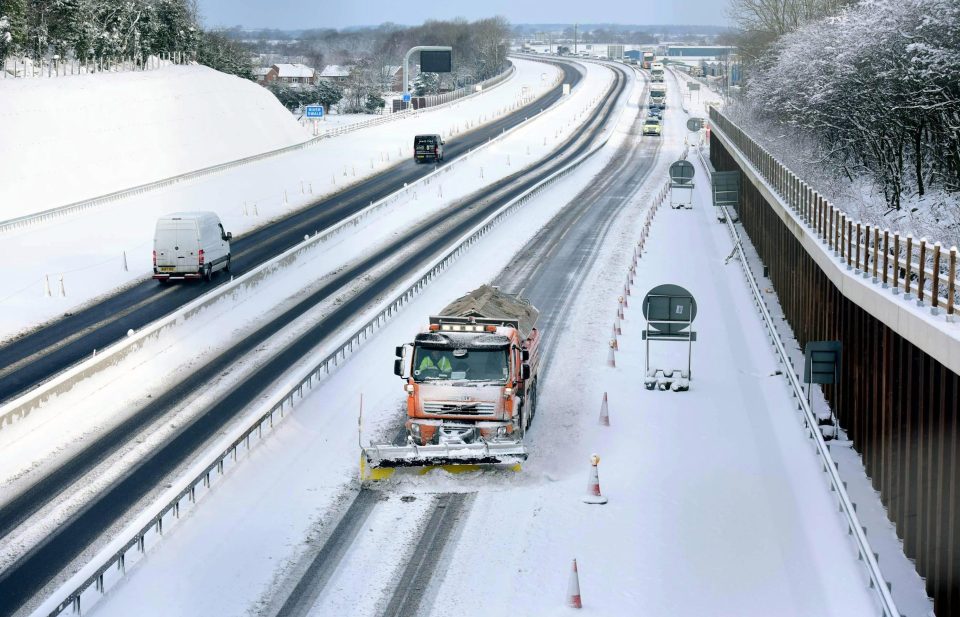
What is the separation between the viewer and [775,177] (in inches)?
1847

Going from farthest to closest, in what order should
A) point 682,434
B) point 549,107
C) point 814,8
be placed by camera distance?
point 549,107, point 814,8, point 682,434

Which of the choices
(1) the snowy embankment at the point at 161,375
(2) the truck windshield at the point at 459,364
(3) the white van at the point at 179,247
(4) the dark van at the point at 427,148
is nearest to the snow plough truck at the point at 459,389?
(2) the truck windshield at the point at 459,364

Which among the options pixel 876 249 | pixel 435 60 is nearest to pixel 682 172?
pixel 876 249

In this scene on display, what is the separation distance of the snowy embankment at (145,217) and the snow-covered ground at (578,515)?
57.2 ft

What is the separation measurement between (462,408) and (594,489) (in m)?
3.17

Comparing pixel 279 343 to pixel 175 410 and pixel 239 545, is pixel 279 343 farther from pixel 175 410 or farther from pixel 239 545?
pixel 239 545

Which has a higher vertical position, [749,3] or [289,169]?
[749,3]

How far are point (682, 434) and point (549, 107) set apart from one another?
117301mm

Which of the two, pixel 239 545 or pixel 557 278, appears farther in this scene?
pixel 557 278

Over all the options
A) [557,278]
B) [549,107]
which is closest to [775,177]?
[557,278]

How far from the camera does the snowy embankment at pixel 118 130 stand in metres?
70.6

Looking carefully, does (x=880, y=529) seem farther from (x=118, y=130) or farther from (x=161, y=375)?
(x=118, y=130)

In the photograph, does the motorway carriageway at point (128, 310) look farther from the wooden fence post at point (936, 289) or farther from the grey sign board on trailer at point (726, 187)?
the wooden fence post at point (936, 289)

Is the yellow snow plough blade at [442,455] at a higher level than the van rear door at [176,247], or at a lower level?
lower
